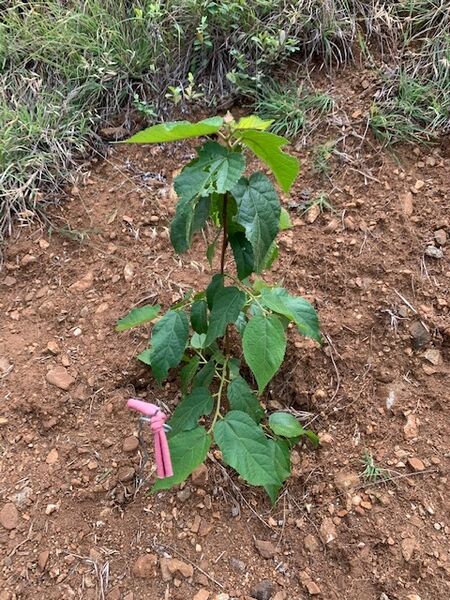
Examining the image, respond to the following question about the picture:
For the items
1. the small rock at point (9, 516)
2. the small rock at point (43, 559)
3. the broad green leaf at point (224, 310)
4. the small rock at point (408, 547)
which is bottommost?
the small rock at point (408, 547)

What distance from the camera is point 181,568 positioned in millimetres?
1481

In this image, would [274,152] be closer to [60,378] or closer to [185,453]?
[185,453]

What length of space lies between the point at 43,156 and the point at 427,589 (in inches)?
72.2

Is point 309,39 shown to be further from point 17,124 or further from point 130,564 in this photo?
point 130,564

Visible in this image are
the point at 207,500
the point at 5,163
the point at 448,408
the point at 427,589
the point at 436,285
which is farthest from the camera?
the point at 5,163

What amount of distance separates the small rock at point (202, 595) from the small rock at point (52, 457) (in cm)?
51

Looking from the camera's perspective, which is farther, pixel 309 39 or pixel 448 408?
pixel 309 39

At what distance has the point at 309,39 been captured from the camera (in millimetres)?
2373

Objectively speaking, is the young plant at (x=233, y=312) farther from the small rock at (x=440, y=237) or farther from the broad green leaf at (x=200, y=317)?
the small rock at (x=440, y=237)

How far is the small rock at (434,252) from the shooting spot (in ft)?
6.39

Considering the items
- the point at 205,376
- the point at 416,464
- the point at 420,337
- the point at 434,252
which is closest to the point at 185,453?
the point at 205,376

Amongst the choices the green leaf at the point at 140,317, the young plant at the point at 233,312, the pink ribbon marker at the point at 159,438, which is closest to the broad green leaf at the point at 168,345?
the young plant at the point at 233,312

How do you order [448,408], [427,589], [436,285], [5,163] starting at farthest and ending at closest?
[5,163] < [436,285] < [448,408] < [427,589]

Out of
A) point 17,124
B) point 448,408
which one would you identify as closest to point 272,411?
point 448,408
